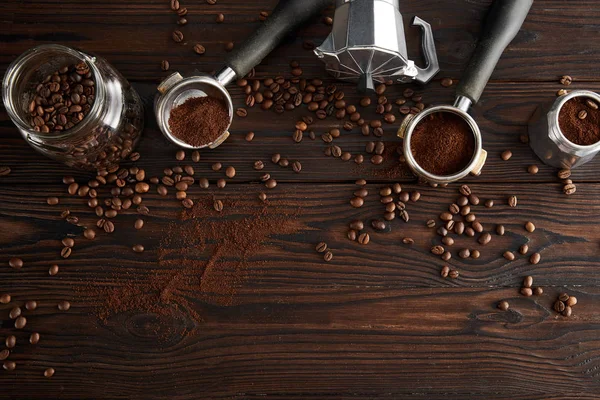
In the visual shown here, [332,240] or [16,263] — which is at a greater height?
[332,240]

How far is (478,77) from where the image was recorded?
3.56ft

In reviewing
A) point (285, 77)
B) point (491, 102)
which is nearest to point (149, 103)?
point (285, 77)

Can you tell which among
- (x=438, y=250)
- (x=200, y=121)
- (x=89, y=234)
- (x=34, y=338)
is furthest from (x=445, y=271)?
(x=34, y=338)

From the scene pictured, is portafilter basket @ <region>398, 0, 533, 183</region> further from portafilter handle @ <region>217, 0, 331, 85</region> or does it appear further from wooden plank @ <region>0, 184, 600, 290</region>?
portafilter handle @ <region>217, 0, 331, 85</region>

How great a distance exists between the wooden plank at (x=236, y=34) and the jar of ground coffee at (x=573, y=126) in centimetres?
14

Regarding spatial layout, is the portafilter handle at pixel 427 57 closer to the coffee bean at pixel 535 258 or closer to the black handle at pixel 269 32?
the black handle at pixel 269 32

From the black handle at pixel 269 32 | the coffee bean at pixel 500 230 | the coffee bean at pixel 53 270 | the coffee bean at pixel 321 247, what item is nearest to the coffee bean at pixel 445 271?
the coffee bean at pixel 500 230

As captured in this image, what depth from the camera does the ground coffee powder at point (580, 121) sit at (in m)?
1.07

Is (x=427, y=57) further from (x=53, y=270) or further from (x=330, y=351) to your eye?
(x=53, y=270)

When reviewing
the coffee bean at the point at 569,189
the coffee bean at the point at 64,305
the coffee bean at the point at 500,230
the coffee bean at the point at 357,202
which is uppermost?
the coffee bean at the point at 569,189

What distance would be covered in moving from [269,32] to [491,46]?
46cm

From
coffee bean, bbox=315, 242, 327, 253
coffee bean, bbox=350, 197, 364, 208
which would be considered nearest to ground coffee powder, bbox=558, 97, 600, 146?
coffee bean, bbox=350, 197, 364, 208

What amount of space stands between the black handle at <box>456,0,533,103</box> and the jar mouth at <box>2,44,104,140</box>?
722 mm

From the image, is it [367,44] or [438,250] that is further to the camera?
[438,250]
